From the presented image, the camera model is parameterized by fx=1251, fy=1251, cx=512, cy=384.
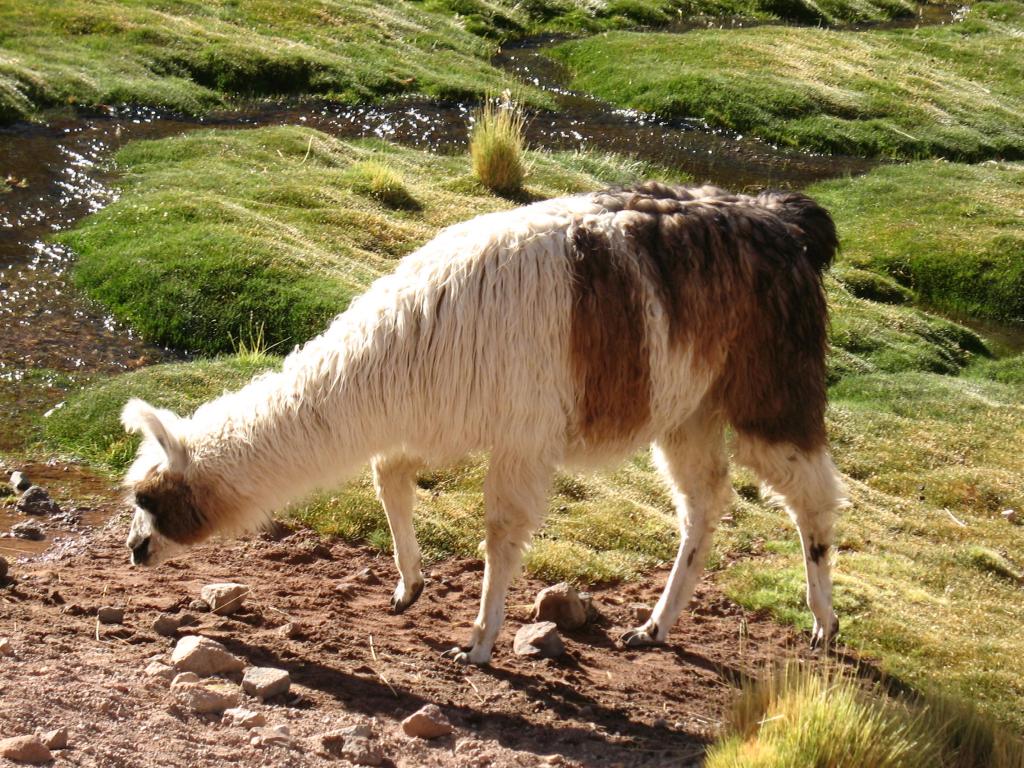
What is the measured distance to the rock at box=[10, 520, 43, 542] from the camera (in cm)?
735

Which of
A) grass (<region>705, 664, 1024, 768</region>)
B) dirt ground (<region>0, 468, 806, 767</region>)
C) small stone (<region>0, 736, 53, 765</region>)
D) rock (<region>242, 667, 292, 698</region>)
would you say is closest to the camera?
small stone (<region>0, 736, 53, 765</region>)

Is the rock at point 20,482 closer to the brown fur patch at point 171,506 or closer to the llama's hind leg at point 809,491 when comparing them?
the brown fur patch at point 171,506

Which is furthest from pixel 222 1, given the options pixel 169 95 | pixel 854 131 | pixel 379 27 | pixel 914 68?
pixel 914 68

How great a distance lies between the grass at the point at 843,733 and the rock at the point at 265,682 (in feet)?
6.14

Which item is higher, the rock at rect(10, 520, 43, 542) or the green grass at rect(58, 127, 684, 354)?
the green grass at rect(58, 127, 684, 354)

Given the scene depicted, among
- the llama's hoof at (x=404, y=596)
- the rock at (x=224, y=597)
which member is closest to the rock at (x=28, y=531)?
the rock at (x=224, y=597)

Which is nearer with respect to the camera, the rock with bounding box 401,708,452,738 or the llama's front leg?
the rock with bounding box 401,708,452,738

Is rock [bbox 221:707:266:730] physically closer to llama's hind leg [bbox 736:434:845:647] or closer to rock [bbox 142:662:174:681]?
rock [bbox 142:662:174:681]

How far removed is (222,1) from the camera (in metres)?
24.6

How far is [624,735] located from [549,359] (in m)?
1.78

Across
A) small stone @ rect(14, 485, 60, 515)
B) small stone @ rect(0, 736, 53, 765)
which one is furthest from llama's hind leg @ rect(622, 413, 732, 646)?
small stone @ rect(14, 485, 60, 515)

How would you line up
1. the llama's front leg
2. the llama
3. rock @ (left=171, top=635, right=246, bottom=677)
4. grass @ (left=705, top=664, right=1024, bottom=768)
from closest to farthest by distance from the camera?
grass @ (left=705, top=664, right=1024, bottom=768) < rock @ (left=171, top=635, right=246, bottom=677) < the llama < the llama's front leg

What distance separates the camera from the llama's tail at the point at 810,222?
21.8 feet

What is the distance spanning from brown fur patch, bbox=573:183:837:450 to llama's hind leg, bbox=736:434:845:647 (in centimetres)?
7
